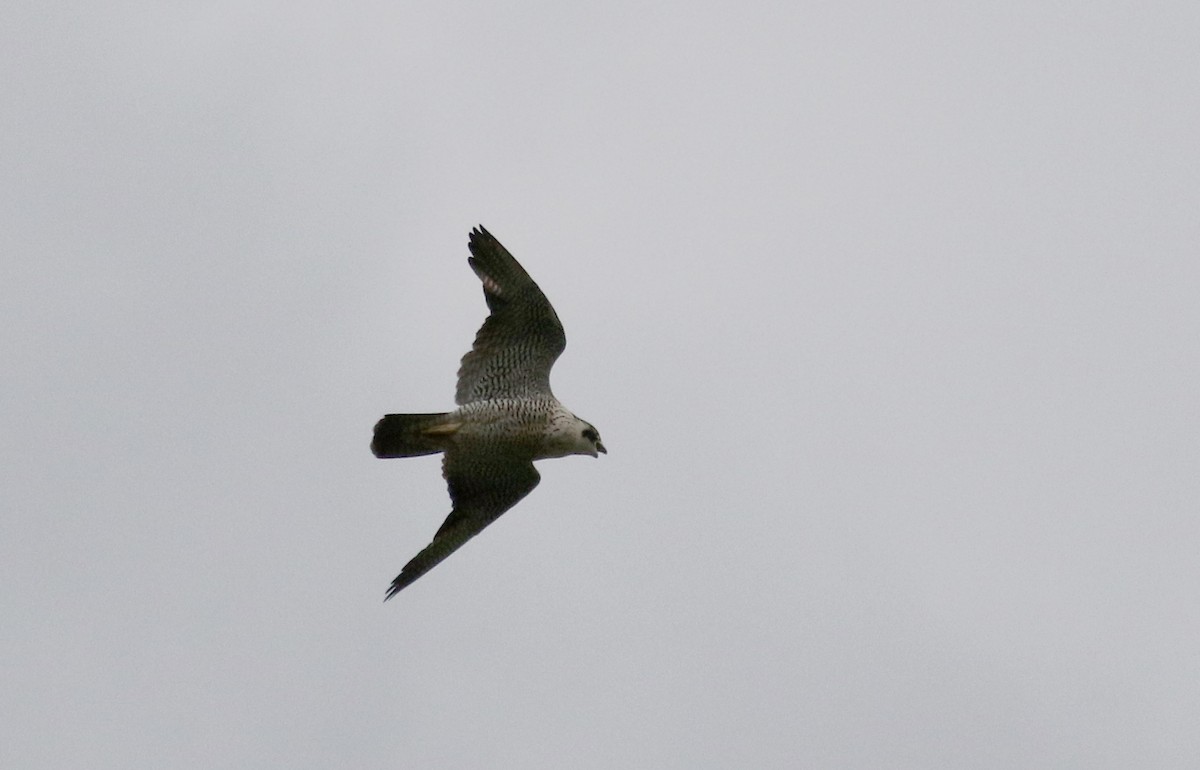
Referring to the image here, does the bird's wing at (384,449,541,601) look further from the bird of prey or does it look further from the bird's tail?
the bird's tail

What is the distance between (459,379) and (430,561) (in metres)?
1.76

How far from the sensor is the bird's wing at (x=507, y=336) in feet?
65.4

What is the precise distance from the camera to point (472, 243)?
19984mm

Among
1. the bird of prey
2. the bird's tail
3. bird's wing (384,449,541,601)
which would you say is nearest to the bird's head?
the bird of prey

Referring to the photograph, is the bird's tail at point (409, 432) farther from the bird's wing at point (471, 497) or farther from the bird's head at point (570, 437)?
the bird's head at point (570, 437)

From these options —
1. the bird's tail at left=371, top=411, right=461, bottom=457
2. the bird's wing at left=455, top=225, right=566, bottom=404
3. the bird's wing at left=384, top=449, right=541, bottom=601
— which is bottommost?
the bird's wing at left=384, top=449, right=541, bottom=601

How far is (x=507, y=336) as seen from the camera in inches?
792

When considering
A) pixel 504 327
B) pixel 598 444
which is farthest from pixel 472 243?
pixel 598 444

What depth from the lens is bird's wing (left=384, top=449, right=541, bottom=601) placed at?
20.1 meters

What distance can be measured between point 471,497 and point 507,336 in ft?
5.21

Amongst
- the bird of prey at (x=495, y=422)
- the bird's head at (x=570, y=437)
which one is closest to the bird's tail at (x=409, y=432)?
the bird of prey at (x=495, y=422)

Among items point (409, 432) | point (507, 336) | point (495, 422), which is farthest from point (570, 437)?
point (409, 432)

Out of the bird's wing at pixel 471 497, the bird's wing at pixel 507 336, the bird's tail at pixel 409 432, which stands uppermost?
the bird's wing at pixel 507 336

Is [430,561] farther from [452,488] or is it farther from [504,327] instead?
[504,327]
